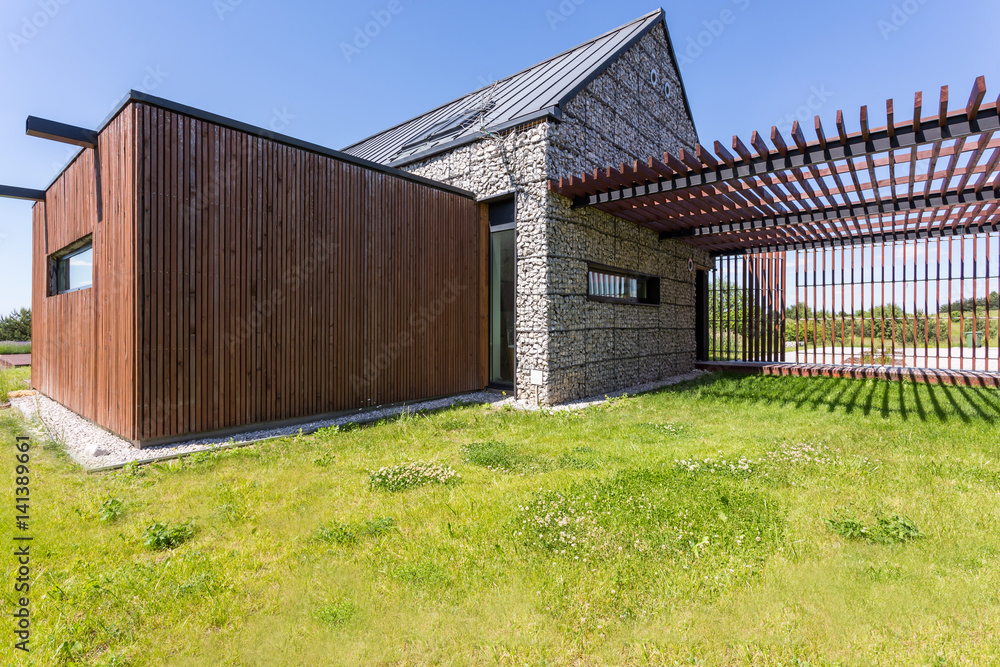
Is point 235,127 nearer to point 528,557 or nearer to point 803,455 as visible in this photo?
point 528,557

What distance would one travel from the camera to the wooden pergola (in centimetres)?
536

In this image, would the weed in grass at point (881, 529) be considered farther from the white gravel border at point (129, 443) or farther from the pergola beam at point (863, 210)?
the pergola beam at point (863, 210)

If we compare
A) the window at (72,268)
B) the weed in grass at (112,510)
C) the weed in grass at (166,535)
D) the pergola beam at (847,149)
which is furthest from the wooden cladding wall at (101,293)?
the pergola beam at (847,149)

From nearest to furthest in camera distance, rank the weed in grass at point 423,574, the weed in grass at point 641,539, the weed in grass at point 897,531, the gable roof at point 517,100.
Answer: the weed in grass at point 641,539 < the weed in grass at point 423,574 < the weed in grass at point 897,531 < the gable roof at point 517,100

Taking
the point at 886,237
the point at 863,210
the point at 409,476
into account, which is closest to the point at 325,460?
the point at 409,476

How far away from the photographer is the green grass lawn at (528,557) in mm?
1989

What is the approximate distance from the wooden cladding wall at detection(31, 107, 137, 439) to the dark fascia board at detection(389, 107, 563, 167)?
557 centimetres

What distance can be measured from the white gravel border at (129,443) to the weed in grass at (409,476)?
2341 millimetres

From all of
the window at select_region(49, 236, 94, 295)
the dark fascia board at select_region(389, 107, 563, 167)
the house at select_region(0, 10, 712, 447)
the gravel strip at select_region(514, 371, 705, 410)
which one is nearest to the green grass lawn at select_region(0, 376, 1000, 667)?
the house at select_region(0, 10, 712, 447)

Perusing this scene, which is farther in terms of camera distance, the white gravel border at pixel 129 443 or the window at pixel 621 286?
the window at pixel 621 286

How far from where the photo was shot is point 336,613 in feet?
7.18

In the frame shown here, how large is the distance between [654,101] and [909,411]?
9440 mm

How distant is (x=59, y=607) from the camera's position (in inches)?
89.0

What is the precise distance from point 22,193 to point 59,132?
173 inches
